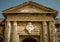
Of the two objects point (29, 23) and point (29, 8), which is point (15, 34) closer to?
point (29, 23)

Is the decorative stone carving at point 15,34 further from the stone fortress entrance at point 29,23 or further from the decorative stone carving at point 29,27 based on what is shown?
the decorative stone carving at point 29,27

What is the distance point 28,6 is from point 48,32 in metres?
3.83

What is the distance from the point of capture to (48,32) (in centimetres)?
1856

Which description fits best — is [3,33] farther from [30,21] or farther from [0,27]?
[30,21]

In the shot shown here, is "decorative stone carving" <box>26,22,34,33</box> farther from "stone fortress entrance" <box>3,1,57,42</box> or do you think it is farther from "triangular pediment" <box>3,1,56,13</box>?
"triangular pediment" <box>3,1,56,13</box>

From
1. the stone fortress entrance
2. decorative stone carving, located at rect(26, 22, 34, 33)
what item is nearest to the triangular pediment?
the stone fortress entrance

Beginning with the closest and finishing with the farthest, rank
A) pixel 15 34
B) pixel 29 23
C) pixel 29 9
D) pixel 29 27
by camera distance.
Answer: pixel 15 34
pixel 29 27
pixel 29 23
pixel 29 9

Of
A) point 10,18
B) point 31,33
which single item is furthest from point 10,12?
point 31,33

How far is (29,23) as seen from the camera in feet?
62.2

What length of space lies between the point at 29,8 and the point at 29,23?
5.92 feet

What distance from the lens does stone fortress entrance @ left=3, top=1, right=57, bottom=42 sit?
1855cm

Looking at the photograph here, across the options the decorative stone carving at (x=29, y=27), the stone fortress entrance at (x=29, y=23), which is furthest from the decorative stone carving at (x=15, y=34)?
the decorative stone carving at (x=29, y=27)

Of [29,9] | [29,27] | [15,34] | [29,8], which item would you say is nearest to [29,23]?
[29,27]

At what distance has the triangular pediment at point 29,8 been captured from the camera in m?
19.1
